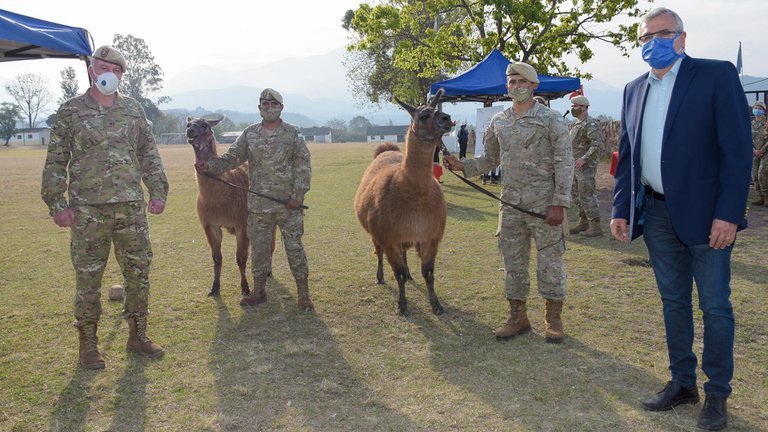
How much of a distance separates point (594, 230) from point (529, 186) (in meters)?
4.86

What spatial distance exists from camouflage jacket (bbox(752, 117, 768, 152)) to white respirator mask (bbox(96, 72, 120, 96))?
11.7 m

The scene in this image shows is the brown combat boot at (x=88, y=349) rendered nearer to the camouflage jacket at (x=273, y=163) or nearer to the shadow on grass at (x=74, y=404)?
the shadow on grass at (x=74, y=404)

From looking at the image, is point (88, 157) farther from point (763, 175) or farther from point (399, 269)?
point (763, 175)

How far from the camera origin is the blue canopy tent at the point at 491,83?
1298cm

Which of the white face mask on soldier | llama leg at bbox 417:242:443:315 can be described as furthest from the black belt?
llama leg at bbox 417:242:443:315

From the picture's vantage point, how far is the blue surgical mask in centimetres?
318

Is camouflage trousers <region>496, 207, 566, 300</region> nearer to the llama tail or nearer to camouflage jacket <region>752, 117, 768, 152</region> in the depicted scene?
the llama tail

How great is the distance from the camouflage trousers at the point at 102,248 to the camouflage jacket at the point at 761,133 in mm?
11611

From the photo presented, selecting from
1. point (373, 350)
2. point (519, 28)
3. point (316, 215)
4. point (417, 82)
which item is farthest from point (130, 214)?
point (417, 82)

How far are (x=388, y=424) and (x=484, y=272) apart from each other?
376cm

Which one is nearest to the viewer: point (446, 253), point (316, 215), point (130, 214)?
point (130, 214)

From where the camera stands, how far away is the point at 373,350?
15.5 ft

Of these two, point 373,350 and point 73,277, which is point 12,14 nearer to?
point 73,277

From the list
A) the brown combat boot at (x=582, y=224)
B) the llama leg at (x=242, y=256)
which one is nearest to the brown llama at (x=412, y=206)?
the llama leg at (x=242, y=256)
